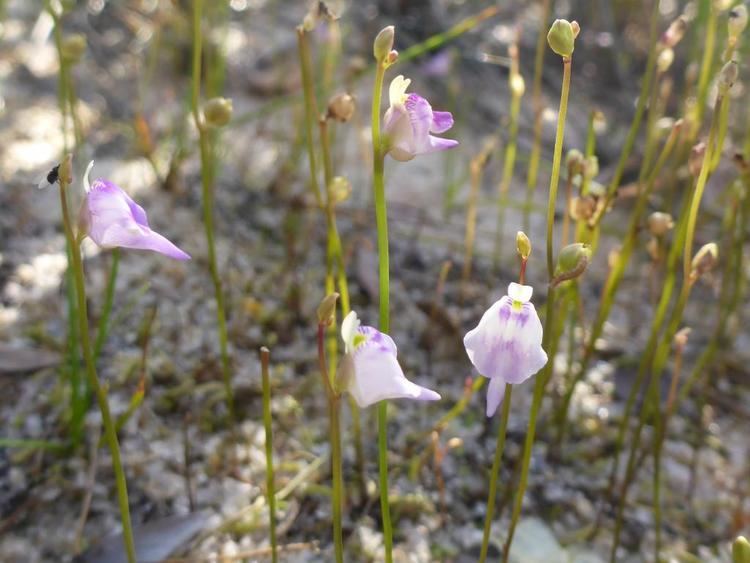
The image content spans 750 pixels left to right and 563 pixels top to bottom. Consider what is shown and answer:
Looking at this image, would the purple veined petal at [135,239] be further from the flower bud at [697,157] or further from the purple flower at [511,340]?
the flower bud at [697,157]

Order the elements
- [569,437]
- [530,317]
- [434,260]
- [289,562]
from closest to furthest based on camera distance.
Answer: [530,317]
[289,562]
[569,437]
[434,260]

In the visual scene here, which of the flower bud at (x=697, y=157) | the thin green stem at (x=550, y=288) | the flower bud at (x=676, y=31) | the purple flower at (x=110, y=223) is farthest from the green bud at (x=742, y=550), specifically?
the flower bud at (x=676, y=31)

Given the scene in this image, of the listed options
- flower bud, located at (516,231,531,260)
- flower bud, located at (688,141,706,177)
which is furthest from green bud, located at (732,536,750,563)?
flower bud, located at (688,141,706,177)

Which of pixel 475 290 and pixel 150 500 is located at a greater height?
pixel 475 290

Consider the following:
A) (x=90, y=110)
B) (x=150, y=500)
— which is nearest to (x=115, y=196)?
(x=150, y=500)

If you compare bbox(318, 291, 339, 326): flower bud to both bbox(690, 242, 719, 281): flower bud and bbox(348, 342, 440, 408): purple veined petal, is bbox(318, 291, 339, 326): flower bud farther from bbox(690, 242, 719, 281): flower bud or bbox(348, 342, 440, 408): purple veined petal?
bbox(690, 242, 719, 281): flower bud

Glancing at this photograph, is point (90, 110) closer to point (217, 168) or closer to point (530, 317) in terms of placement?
point (217, 168)
